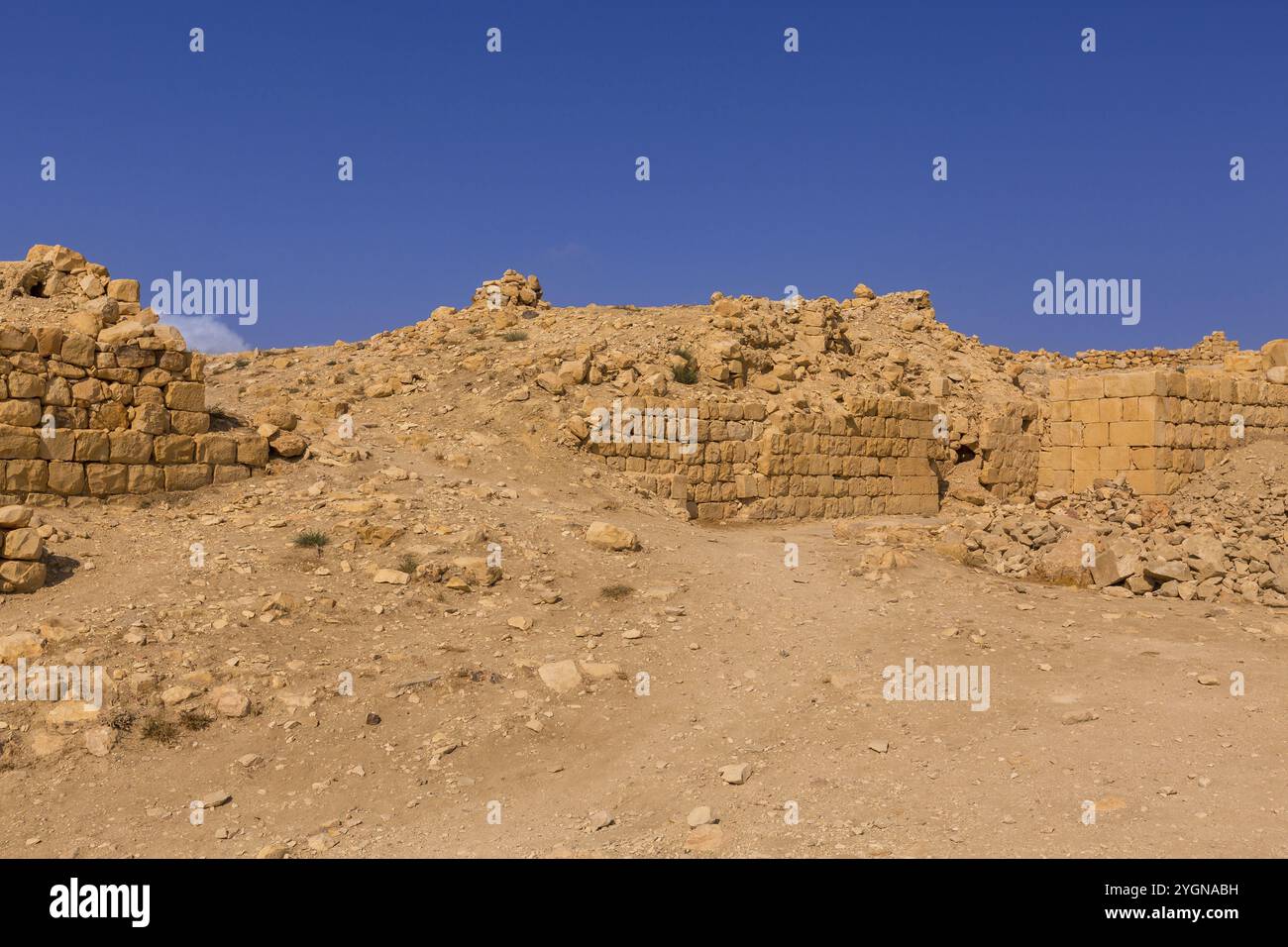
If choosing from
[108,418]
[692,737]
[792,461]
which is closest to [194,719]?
[692,737]

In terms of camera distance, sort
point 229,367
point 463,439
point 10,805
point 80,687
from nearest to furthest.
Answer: point 10,805 < point 80,687 < point 463,439 < point 229,367

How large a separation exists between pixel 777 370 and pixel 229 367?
1100 cm

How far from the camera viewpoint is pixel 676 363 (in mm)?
15961

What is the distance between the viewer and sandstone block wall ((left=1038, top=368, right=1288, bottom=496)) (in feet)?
48.5

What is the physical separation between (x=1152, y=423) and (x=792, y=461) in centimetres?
561

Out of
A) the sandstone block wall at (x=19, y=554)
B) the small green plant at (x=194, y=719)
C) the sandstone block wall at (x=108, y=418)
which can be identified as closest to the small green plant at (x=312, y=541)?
the sandstone block wall at (x=19, y=554)

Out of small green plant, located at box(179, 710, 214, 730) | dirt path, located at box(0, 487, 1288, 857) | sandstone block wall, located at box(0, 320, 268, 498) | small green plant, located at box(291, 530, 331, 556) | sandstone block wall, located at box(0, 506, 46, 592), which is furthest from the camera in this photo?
sandstone block wall, located at box(0, 320, 268, 498)

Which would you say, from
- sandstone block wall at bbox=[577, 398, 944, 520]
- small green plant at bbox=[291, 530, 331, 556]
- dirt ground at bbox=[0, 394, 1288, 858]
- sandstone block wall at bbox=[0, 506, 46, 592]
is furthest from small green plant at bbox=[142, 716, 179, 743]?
sandstone block wall at bbox=[577, 398, 944, 520]

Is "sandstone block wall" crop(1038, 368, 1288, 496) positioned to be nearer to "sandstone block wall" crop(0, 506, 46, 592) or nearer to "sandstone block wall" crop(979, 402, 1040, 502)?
"sandstone block wall" crop(979, 402, 1040, 502)

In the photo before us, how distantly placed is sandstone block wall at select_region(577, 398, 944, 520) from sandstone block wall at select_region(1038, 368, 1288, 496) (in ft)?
7.71

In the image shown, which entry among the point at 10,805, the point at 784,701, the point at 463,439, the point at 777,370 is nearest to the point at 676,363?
the point at 777,370

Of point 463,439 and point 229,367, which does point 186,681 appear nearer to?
point 463,439

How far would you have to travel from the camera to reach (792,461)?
15.2 m

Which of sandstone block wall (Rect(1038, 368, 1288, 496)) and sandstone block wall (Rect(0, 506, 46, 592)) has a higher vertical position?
sandstone block wall (Rect(1038, 368, 1288, 496))
